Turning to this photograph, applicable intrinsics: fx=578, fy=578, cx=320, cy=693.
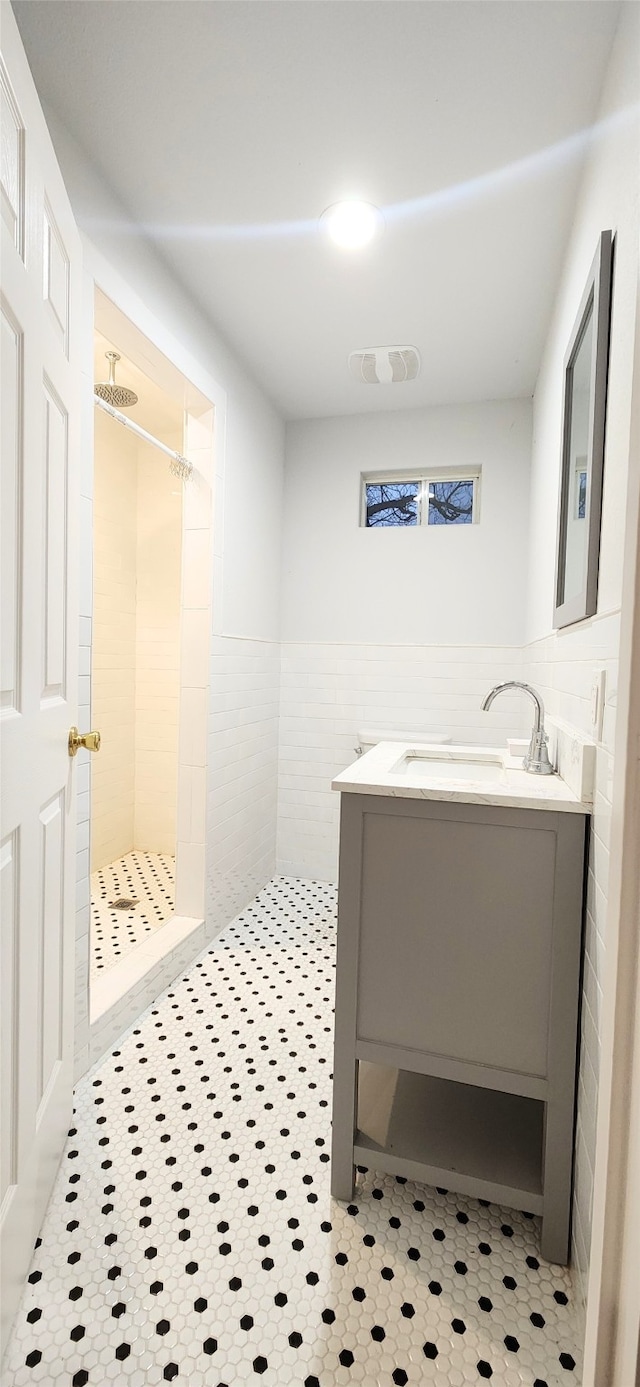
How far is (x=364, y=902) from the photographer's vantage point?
1.22m

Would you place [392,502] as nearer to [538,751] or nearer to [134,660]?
[134,660]

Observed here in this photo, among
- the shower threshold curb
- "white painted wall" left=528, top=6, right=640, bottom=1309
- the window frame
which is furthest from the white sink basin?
the window frame

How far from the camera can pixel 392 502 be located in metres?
2.98

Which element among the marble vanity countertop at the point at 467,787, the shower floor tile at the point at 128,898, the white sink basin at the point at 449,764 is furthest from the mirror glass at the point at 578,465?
the shower floor tile at the point at 128,898

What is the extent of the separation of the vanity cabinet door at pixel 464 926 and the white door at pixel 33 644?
64 cm

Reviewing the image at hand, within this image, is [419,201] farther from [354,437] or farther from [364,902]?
[364,902]

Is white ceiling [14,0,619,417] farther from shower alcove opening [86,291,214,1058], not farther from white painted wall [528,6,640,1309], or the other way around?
shower alcove opening [86,291,214,1058]

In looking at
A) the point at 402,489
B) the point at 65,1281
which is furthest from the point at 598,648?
the point at 402,489

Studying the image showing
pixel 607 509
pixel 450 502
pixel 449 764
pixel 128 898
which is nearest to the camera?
pixel 607 509

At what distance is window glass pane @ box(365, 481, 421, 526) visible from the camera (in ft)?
9.66

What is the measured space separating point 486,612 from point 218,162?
1931 mm

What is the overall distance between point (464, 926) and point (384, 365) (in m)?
2.24

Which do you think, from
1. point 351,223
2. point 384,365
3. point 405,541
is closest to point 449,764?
point 405,541

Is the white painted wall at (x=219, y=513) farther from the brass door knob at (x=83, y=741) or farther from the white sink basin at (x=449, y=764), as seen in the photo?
the white sink basin at (x=449, y=764)
